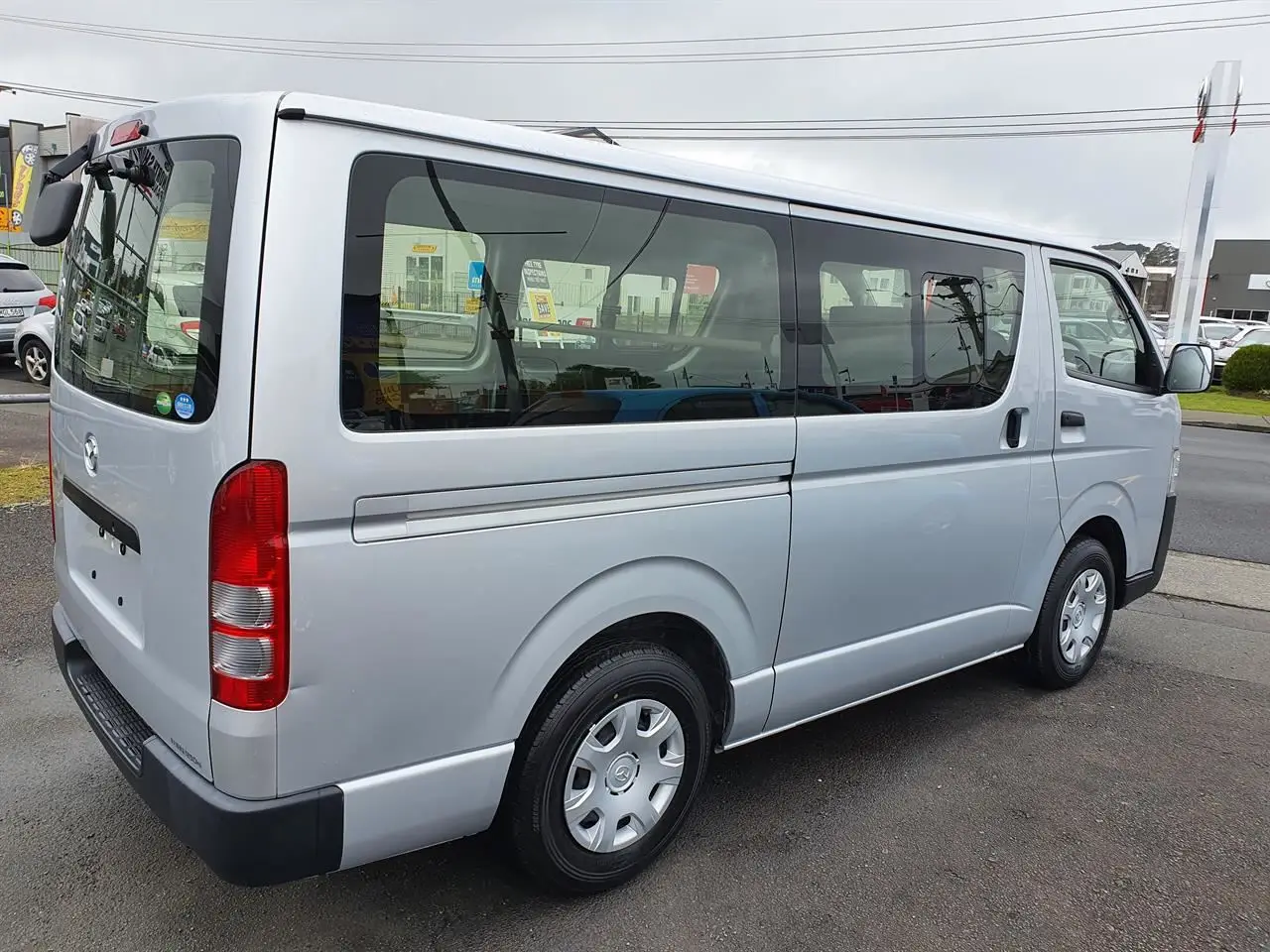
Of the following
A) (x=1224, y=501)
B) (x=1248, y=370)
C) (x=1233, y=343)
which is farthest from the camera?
(x=1233, y=343)

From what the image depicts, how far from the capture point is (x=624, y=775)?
104 inches

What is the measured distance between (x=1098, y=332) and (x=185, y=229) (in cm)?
375

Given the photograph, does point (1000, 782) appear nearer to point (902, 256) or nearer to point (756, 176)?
point (902, 256)

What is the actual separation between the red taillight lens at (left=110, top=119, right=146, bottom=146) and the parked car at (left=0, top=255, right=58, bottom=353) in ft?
41.2

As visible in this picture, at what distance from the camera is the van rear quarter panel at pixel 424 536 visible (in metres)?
1.93

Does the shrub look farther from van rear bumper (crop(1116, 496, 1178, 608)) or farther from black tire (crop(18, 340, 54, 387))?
black tire (crop(18, 340, 54, 387))

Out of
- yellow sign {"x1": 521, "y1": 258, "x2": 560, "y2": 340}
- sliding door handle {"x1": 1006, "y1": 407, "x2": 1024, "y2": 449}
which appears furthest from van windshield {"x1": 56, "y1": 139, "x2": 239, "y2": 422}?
sliding door handle {"x1": 1006, "y1": 407, "x2": 1024, "y2": 449}

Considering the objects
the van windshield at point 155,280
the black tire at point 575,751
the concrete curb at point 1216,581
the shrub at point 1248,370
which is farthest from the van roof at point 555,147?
the shrub at point 1248,370

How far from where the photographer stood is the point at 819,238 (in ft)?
9.77

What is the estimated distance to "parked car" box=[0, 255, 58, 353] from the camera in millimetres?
13109

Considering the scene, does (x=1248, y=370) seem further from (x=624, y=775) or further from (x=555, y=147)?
(x=555, y=147)

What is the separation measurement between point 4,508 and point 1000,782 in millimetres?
6263

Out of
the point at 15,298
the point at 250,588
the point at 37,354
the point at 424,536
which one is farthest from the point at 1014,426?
the point at 15,298

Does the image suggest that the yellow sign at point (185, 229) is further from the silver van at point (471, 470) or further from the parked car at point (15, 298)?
the parked car at point (15, 298)
